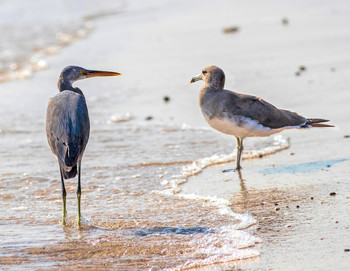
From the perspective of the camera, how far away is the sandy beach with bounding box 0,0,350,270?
500 centimetres

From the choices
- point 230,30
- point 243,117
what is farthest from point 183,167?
point 230,30

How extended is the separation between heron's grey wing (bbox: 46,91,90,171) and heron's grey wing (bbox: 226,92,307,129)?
64.5 inches

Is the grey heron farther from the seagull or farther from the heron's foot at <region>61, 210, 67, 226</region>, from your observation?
the seagull

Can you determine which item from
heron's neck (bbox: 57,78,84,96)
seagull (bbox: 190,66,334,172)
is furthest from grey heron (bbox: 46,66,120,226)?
seagull (bbox: 190,66,334,172)

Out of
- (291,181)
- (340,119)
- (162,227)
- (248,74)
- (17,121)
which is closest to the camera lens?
(162,227)

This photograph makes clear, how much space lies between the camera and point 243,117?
689cm

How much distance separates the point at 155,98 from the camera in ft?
31.1

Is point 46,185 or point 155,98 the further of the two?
point 155,98

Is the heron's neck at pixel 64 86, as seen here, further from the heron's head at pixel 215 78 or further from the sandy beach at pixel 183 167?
the heron's head at pixel 215 78

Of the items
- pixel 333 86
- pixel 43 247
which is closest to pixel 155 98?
pixel 333 86

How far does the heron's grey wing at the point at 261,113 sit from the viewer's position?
693cm

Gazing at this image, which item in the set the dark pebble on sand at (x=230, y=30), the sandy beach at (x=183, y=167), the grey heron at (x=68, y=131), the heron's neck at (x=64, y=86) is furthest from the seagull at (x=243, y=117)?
the dark pebble on sand at (x=230, y=30)

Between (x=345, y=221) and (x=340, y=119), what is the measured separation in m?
2.76

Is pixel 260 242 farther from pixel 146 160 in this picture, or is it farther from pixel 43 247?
pixel 146 160
